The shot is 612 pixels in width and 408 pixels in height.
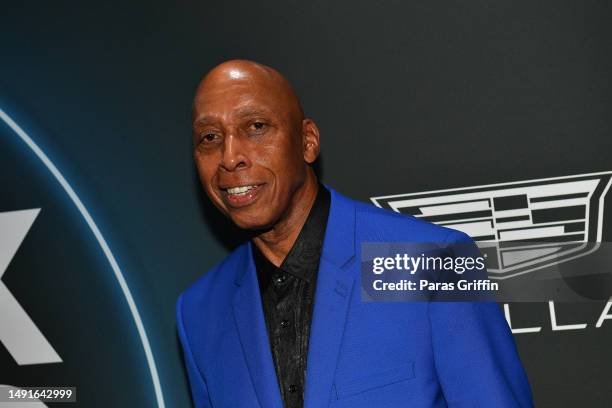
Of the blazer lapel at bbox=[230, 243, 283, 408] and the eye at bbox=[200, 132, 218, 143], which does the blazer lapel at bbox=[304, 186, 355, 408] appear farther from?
the eye at bbox=[200, 132, 218, 143]

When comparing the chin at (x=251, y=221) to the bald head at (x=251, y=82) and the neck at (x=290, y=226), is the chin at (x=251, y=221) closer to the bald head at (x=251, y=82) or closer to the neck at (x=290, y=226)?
the neck at (x=290, y=226)

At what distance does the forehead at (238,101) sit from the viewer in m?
1.78

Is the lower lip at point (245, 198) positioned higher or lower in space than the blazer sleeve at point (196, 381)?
higher

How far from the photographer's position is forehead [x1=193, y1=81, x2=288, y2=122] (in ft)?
5.83

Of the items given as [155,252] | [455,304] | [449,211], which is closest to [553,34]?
[449,211]

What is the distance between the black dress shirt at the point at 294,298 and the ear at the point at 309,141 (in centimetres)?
9

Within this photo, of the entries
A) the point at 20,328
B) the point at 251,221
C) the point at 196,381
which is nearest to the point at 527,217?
the point at 251,221

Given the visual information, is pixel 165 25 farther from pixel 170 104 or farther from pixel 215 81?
pixel 215 81

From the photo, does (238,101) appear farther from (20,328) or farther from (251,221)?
(20,328)


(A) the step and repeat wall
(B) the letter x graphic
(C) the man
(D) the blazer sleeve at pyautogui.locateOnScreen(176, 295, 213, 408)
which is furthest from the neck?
(B) the letter x graphic

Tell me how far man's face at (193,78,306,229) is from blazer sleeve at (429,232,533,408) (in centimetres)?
44

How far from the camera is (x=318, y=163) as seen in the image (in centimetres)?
241

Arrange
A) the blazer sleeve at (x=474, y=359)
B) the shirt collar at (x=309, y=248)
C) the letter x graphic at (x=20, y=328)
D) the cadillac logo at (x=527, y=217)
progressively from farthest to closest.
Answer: the letter x graphic at (x=20, y=328), the cadillac logo at (x=527, y=217), the shirt collar at (x=309, y=248), the blazer sleeve at (x=474, y=359)

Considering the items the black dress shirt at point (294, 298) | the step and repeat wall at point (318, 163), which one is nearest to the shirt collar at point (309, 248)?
the black dress shirt at point (294, 298)
